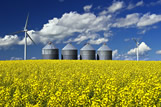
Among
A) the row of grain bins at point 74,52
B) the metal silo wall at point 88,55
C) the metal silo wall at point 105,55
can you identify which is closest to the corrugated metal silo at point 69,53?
the row of grain bins at point 74,52

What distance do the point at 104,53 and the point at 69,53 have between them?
1155 cm

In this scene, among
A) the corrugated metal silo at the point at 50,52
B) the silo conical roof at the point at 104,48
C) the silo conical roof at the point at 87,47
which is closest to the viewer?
the corrugated metal silo at the point at 50,52

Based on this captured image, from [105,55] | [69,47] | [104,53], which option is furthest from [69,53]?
[105,55]

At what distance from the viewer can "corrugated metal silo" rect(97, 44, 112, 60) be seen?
188 ft

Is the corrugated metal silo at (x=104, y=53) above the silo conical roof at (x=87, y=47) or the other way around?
the other way around

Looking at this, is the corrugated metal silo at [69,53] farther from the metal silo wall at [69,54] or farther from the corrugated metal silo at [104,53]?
the corrugated metal silo at [104,53]

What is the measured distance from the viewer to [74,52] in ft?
185

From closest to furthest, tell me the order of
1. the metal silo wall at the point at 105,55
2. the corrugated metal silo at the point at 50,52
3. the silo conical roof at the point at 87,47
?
the corrugated metal silo at the point at 50,52 → the metal silo wall at the point at 105,55 → the silo conical roof at the point at 87,47

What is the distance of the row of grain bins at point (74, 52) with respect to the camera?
55.7 metres

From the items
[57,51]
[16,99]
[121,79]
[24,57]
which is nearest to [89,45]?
[57,51]

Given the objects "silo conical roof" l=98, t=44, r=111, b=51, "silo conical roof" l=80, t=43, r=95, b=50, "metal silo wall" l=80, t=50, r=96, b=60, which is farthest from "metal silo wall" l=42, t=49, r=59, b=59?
"silo conical roof" l=98, t=44, r=111, b=51

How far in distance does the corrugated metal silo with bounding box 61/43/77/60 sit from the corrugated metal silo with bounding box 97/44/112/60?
8.17 metres

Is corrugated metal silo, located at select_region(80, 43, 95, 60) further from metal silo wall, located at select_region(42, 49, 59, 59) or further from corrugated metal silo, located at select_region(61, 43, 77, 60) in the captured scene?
metal silo wall, located at select_region(42, 49, 59, 59)

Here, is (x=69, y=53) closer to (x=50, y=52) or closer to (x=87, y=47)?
(x=50, y=52)
